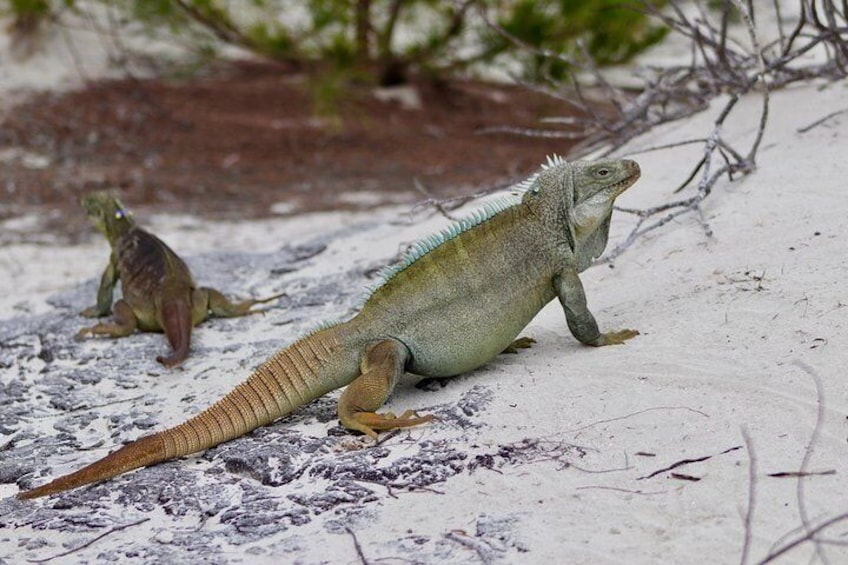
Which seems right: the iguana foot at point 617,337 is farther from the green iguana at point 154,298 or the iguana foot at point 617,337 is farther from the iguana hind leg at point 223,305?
the iguana hind leg at point 223,305

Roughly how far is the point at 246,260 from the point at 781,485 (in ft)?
15.2

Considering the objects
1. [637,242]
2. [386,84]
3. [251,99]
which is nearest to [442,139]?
[386,84]

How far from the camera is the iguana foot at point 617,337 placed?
3.95 m

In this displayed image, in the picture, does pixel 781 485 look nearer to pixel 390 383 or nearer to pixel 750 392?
pixel 750 392

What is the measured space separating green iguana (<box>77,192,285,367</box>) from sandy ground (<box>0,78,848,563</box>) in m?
0.15

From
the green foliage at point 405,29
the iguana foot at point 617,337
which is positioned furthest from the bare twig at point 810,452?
the green foliage at point 405,29

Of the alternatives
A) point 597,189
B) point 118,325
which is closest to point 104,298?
point 118,325

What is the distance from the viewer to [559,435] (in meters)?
3.33

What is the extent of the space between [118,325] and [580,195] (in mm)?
2674

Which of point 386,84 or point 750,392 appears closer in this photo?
point 750,392

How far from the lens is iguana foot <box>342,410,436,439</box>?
140 inches

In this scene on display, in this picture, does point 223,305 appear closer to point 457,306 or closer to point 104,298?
point 104,298

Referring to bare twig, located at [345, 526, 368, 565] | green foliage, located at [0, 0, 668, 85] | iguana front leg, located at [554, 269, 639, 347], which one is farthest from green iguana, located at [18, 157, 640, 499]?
green foliage, located at [0, 0, 668, 85]

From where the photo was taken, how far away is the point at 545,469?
314 centimetres
